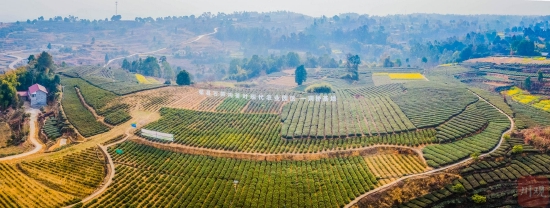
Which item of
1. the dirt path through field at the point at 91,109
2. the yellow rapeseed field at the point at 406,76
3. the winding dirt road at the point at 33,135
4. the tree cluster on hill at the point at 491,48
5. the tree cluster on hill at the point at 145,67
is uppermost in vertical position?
the tree cluster on hill at the point at 491,48

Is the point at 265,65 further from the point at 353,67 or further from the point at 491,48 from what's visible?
the point at 491,48

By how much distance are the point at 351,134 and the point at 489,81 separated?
166ft

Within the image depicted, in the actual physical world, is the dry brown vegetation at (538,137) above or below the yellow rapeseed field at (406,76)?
below

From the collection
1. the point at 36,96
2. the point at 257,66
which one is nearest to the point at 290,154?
the point at 36,96

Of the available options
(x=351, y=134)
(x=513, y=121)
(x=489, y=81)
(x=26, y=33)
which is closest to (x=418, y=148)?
(x=351, y=134)

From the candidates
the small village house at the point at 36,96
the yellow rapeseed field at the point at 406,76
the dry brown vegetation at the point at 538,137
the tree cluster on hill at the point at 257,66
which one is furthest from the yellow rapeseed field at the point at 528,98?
the small village house at the point at 36,96

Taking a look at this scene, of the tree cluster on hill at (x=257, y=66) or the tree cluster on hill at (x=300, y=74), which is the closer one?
the tree cluster on hill at (x=300, y=74)

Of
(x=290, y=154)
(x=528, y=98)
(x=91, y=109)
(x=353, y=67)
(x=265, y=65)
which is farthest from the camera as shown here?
(x=265, y=65)

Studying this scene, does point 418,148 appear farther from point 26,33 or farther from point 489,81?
point 26,33

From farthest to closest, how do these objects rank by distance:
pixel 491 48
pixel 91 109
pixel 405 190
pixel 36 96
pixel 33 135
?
pixel 491 48
pixel 36 96
pixel 91 109
pixel 33 135
pixel 405 190

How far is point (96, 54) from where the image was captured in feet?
559

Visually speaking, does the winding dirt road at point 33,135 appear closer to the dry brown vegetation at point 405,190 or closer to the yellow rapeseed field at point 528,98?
the dry brown vegetation at point 405,190

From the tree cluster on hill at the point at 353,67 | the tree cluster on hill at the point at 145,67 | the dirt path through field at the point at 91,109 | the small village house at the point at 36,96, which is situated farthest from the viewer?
the tree cluster on hill at the point at 145,67

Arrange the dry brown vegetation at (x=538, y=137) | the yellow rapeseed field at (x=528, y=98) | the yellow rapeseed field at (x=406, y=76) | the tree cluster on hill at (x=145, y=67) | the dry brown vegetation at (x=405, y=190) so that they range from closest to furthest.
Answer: the dry brown vegetation at (x=405, y=190)
the dry brown vegetation at (x=538, y=137)
the yellow rapeseed field at (x=528, y=98)
the yellow rapeseed field at (x=406, y=76)
the tree cluster on hill at (x=145, y=67)
